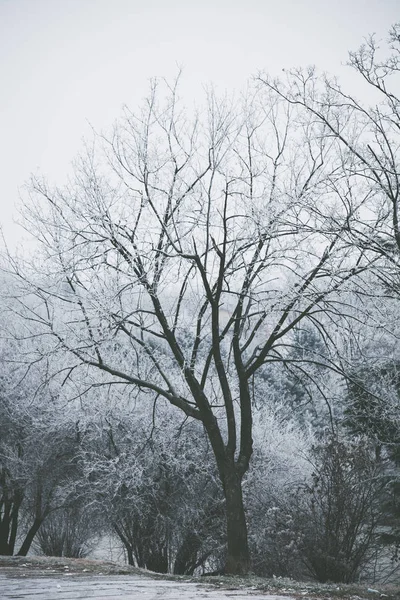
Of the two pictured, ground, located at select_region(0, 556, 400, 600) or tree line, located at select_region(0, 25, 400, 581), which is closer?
ground, located at select_region(0, 556, 400, 600)

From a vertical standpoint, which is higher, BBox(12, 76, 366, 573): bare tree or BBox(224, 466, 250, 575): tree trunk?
BBox(12, 76, 366, 573): bare tree

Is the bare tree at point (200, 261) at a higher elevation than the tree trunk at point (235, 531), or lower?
higher

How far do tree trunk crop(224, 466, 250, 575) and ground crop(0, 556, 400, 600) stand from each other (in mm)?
1287

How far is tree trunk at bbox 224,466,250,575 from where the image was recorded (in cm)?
718

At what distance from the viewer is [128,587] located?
389cm

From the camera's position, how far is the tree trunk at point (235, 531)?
718 cm

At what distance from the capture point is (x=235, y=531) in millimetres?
7348

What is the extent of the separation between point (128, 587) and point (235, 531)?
3.86 metres

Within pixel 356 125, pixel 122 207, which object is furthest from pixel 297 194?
pixel 122 207

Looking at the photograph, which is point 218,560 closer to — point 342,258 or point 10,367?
point 10,367

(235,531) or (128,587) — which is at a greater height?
(235,531)

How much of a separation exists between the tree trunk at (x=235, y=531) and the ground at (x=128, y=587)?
1287 millimetres

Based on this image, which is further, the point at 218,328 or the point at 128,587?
the point at 218,328

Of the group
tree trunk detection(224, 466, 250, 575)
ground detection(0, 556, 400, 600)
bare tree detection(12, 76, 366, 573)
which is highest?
bare tree detection(12, 76, 366, 573)
